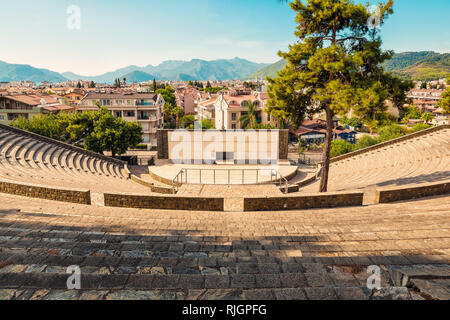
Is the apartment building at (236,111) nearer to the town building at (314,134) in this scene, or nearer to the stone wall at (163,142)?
the town building at (314,134)

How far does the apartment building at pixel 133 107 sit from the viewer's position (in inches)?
2008

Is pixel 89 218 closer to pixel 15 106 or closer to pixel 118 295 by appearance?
pixel 118 295

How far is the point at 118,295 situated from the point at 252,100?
185 ft

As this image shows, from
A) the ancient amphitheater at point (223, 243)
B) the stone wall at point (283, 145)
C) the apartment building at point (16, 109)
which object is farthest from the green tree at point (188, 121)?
the ancient amphitheater at point (223, 243)

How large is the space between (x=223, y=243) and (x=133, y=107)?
48741 mm

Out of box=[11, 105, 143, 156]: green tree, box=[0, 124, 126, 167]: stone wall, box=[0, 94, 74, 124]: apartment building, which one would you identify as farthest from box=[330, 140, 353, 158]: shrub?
box=[0, 94, 74, 124]: apartment building

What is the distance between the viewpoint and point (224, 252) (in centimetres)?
591

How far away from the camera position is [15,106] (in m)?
47.7

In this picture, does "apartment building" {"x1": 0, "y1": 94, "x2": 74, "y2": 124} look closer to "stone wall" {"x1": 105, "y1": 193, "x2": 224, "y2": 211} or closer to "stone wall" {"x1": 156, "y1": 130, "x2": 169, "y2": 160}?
"stone wall" {"x1": 156, "y1": 130, "x2": 169, "y2": 160}

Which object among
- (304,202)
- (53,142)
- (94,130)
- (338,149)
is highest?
(94,130)

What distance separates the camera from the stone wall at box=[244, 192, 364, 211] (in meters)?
10.7

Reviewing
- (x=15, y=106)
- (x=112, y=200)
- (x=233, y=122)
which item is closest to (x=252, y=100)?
(x=233, y=122)

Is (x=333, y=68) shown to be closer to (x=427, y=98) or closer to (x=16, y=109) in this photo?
(x=16, y=109)

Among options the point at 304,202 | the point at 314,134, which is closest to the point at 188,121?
the point at 314,134
